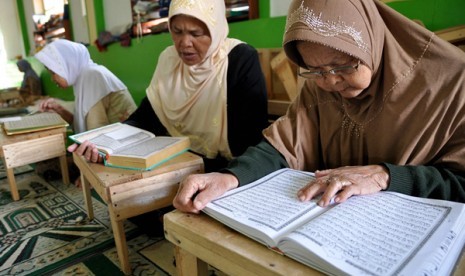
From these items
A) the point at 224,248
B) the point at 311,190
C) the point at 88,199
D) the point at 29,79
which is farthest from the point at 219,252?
the point at 29,79

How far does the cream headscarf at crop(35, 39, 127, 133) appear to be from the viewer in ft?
8.01

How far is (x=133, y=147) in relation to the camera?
133cm

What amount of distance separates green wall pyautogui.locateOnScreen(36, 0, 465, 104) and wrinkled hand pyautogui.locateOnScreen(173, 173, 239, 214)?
122cm

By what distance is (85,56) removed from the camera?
8.80ft

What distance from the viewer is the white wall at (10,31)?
6.68m

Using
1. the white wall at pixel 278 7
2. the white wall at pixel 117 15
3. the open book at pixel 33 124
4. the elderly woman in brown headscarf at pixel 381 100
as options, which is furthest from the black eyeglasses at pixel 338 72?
the white wall at pixel 117 15

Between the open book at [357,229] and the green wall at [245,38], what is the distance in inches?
43.5

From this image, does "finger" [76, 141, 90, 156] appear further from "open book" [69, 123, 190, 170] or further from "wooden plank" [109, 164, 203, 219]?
"wooden plank" [109, 164, 203, 219]

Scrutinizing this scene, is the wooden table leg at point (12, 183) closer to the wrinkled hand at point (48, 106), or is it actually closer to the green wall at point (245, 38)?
the wrinkled hand at point (48, 106)

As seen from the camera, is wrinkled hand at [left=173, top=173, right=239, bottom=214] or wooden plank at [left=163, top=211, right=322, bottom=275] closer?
wooden plank at [left=163, top=211, right=322, bottom=275]

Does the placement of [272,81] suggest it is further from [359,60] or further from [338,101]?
[359,60]

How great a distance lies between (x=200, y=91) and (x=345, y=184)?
106 centimetres

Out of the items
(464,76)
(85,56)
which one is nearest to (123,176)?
(464,76)

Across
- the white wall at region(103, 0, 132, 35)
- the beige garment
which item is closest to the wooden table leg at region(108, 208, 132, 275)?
the beige garment
